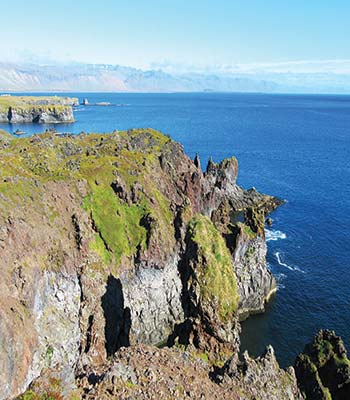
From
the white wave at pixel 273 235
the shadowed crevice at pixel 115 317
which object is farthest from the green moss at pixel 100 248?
the white wave at pixel 273 235

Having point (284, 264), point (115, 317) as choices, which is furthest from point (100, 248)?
point (284, 264)

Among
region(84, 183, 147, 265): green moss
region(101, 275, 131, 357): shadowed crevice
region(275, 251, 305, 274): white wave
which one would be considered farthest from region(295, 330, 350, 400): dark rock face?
region(275, 251, 305, 274): white wave

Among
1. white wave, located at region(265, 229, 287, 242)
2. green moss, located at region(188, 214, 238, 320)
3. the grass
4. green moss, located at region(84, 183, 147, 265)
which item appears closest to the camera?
green moss, located at region(188, 214, 238, 320)

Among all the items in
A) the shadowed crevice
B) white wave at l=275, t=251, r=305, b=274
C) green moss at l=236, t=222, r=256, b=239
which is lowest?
white wave at l=275, t=251, r=305, b=274

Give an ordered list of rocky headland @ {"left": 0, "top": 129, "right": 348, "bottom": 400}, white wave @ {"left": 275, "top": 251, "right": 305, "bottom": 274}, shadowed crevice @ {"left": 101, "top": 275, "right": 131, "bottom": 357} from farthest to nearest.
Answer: white wave @ {"left": 275, "top": 251, "right": 305, "bottom": 274}
shadowed crevice @ {"left": 101, "top": 275, "right": 131, "bottom": 357}
rocky headland @ {"left": 0, "top": 129, "right": 348, "bottom": 400}

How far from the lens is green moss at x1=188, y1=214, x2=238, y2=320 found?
50794 millimetres

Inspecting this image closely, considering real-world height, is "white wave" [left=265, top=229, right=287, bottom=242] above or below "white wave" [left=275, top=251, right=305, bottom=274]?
below

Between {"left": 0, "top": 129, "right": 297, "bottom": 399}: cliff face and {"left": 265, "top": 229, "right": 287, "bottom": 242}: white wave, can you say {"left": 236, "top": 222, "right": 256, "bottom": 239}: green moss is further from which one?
{"left": 265, "top": 229, "right": 287, "bottom": 242}: white wave

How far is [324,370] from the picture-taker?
5066 cm

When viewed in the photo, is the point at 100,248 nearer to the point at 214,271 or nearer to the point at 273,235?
the point at 214,271

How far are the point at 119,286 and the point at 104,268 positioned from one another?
13.2ft

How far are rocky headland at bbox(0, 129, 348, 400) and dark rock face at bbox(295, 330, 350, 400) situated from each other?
14.0 inches

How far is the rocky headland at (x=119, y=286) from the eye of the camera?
108 feet

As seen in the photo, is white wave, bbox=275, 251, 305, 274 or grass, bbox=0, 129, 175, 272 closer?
grass, bbox=0, 129, 175, 272
